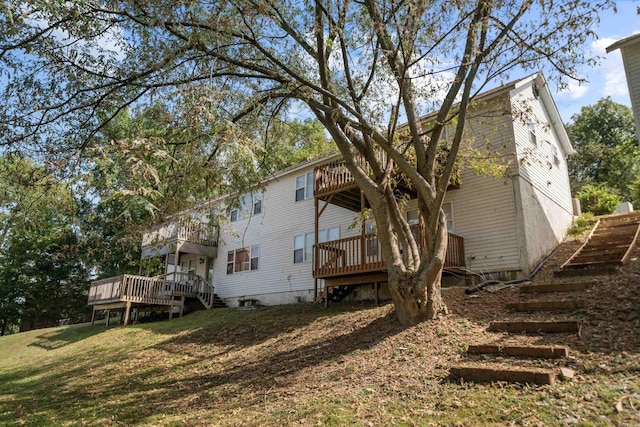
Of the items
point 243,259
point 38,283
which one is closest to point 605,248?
point 243,259

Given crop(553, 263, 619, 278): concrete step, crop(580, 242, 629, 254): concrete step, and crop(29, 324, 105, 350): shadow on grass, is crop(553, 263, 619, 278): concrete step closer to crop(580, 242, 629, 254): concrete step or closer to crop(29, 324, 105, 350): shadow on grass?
crop(580, 242, 629, 254): concrete step

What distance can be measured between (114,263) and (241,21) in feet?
85.5

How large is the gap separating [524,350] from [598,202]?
16.7 m

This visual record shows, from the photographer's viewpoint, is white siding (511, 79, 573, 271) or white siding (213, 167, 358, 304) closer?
white siding (511, 79, 573, 271)

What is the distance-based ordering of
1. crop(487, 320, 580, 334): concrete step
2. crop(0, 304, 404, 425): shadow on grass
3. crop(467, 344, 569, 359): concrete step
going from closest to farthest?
crop(467, 344, 569, 359): concrete step, crop(487, 320, 580, 334): concrete step, crop(0, 304, 404, 425): shadow on grass

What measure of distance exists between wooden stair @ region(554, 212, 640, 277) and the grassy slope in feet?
6.21

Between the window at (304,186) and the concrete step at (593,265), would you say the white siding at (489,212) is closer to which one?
the concrete step at (593,265)

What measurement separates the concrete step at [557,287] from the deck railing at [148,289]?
15.2 m

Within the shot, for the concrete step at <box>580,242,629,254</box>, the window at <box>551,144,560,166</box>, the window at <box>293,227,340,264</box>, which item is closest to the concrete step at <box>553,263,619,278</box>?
the concrete step at <box>580,242,629,254</box>

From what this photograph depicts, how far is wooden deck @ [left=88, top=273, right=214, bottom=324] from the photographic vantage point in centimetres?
1925

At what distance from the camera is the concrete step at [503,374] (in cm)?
519

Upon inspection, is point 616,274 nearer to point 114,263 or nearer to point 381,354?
point 381,354

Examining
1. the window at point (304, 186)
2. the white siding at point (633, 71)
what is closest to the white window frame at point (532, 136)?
the white siding at point (633, 71)

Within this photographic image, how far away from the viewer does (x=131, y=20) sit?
7914 millimetres
